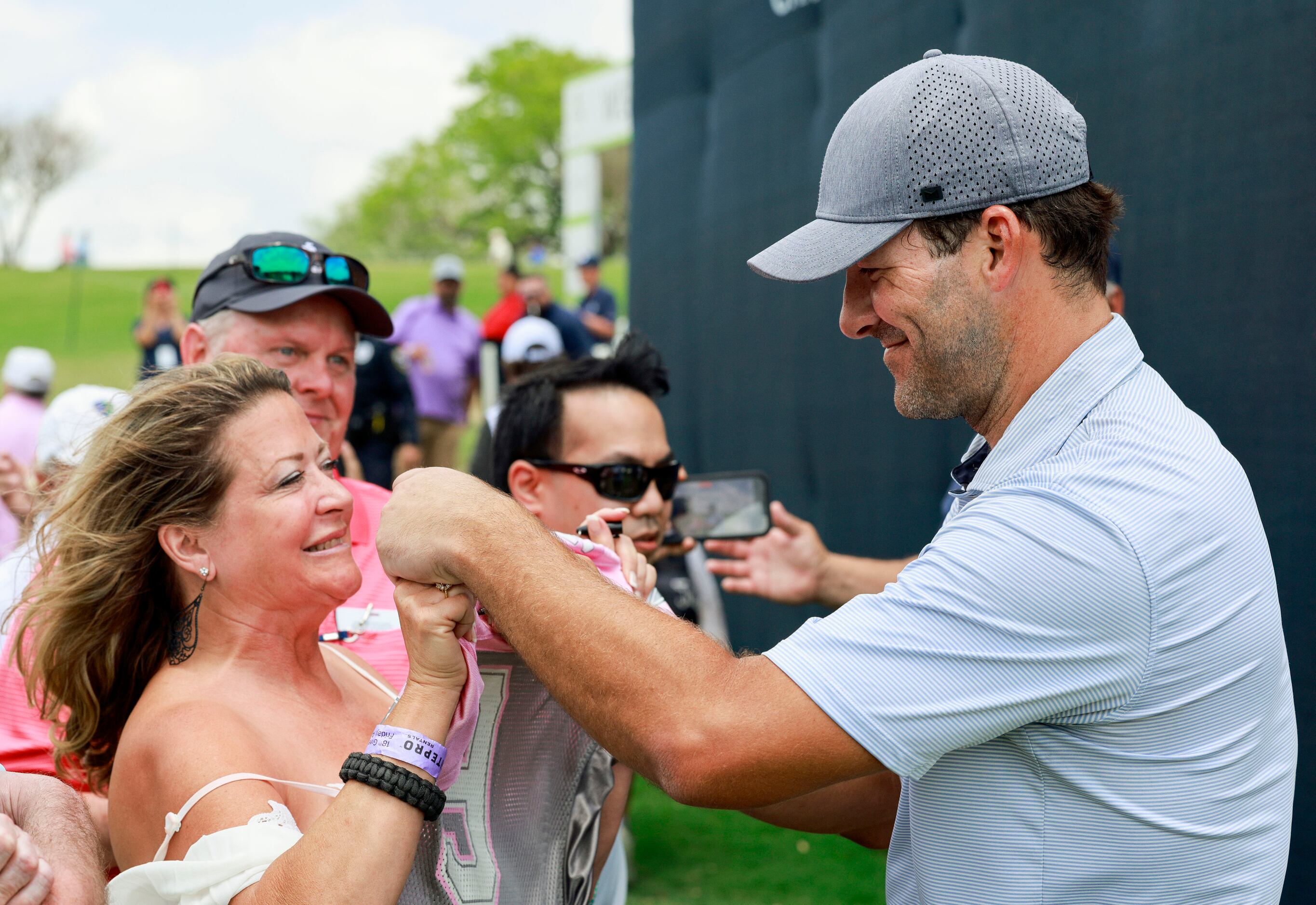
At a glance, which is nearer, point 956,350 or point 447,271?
point 956,350

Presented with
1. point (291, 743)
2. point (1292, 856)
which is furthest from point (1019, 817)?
point (1292, 856)

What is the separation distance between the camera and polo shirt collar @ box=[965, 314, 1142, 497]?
162 cm

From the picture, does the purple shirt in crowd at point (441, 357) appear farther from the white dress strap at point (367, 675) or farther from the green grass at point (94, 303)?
the green grass at point (94, 303)

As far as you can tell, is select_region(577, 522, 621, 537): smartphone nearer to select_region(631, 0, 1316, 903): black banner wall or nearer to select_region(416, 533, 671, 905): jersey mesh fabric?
select_region(416, 533, 671, 905): jersey mesh fabric

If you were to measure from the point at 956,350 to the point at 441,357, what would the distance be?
31.9 ft

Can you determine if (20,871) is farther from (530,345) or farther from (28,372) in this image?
(28,372)

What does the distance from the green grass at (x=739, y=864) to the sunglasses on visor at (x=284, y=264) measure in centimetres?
270

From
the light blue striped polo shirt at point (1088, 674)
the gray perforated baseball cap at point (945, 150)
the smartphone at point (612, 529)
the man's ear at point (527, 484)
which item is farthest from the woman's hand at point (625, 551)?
the man's ear at point (527, 484)

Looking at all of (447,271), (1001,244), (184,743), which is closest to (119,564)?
(184,743)

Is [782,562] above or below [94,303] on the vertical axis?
below

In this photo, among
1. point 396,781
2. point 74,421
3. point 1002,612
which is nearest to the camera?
point 1002,612

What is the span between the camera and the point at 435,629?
166 centimetres

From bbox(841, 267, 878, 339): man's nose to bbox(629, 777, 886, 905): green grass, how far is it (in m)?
3.01

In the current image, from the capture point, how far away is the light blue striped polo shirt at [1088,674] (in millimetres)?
1439
